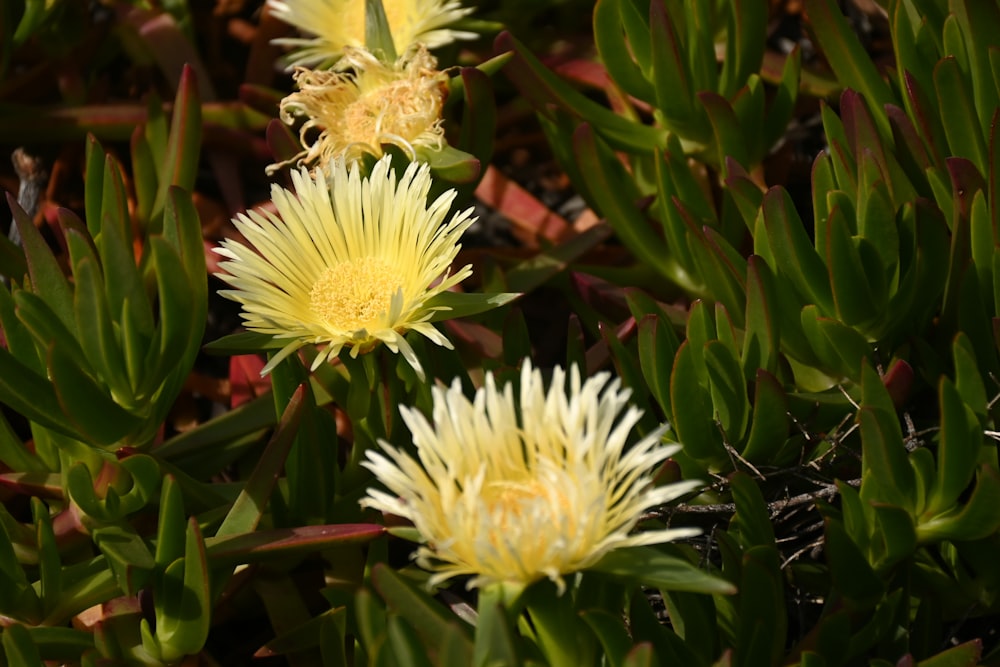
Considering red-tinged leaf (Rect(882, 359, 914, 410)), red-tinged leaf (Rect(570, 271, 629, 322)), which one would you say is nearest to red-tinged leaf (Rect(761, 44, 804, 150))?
red-tinged leaf (Rect(570, 271, 629, 322))

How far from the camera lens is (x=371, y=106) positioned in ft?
3.27

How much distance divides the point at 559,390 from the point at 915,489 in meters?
0.29

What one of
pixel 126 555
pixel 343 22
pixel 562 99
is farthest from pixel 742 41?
pixel 126 555

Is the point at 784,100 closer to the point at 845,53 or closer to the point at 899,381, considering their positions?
the point at 845,53

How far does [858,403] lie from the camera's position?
0.89 meters

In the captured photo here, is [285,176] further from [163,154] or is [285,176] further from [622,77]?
[622,77]

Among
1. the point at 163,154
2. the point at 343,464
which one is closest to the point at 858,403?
the point at 343,464

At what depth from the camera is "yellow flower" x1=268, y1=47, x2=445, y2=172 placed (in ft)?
3.14

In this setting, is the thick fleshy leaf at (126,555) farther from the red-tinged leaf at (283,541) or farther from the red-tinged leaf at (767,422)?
the red-tinged leaf at (767,422)

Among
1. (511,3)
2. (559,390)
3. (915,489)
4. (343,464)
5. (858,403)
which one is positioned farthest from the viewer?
(511,3)

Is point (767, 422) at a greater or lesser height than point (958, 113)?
lesser

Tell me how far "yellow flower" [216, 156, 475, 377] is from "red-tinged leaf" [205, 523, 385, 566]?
0.12 m

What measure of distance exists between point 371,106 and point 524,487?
47 centimetres

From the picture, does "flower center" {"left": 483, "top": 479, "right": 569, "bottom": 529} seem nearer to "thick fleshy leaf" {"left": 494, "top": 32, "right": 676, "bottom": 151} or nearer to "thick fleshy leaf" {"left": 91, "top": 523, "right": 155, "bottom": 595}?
"thick fleshy leaf" {"left": 91, "top": 523, "right": 155, "bottom": 595}
